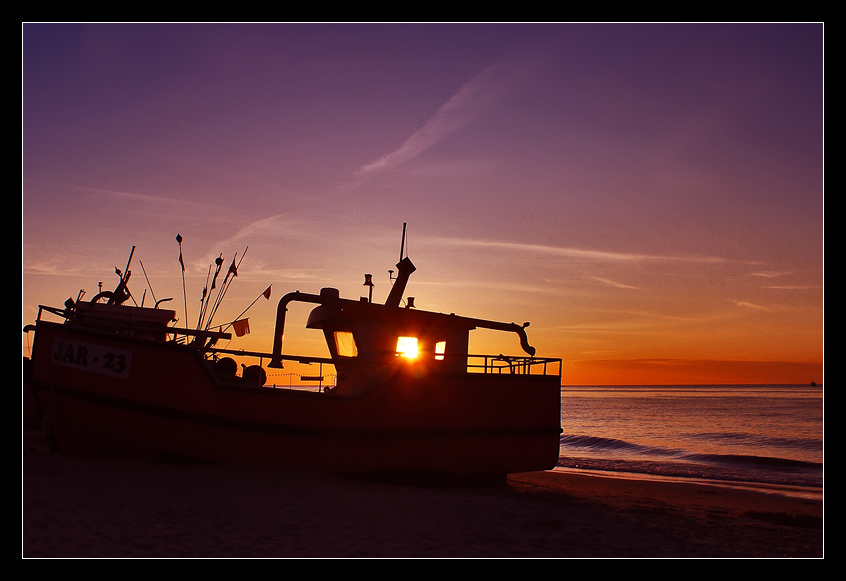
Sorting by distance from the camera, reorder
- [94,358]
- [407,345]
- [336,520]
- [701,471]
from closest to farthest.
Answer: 1. [336,520]
2. [94,358]
3. [407,345]
4. [701,471]

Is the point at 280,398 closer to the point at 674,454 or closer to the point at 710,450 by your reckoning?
the point at 674,454

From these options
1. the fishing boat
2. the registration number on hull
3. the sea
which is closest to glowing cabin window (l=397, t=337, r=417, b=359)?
the fishing boat

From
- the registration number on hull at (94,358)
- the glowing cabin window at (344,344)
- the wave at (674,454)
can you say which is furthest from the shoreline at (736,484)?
the registration number on hull at (94,358)

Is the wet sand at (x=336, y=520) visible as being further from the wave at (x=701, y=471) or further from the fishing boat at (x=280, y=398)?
the wave at (x=701, y=471)

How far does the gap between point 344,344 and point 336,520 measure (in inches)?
213

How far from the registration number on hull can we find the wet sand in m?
1.57

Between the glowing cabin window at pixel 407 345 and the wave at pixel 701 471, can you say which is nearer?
the glowing cabin window at pixel 407 345

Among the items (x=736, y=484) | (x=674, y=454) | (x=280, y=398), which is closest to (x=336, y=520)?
(x=280, y=398)

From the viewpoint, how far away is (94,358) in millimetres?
10086

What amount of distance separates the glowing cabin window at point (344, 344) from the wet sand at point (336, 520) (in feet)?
9.59

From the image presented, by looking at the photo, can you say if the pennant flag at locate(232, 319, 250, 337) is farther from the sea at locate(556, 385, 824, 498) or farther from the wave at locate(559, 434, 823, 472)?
the wave at locate(559, 434, 823, 472)

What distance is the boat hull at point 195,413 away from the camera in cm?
995
